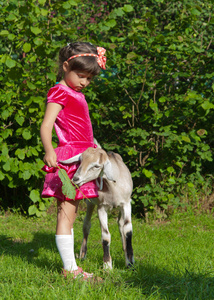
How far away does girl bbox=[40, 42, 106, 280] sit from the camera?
316 centimetres

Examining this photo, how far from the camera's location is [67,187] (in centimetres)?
295

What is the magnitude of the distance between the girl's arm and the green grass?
92 cm

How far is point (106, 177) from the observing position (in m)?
3.25

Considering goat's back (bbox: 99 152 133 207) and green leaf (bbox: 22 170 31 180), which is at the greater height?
goat's back (bbox: 99 152 133 207)

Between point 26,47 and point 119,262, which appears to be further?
point 26,47

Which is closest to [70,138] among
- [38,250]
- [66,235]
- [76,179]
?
[76,179]

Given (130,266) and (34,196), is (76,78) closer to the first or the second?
(130,266)

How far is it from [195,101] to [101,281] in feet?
9.41

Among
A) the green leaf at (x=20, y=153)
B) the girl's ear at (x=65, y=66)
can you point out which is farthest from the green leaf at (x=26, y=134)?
the girl's ear at (x=65, y=66)

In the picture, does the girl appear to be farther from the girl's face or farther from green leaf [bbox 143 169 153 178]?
green leaf [bbox 143 169 153 178]

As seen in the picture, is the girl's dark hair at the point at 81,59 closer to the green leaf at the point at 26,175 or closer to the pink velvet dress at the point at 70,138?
the pink velvet dress at the point at 70,138

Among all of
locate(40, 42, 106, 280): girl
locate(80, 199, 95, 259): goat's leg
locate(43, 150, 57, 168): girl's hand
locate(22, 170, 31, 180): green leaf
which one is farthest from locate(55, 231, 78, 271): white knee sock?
locate(22, 170, 31, 180): green leaf

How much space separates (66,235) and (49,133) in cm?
85

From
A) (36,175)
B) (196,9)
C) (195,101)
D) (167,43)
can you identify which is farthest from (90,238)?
(196,9)
